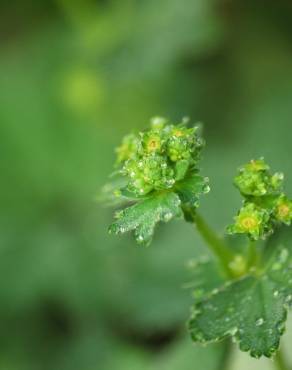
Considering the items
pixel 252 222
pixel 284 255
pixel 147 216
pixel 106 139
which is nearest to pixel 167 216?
pixel 147 216

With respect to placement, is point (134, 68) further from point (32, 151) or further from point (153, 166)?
point (153, 166)

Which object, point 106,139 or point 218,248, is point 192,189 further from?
point 106,139

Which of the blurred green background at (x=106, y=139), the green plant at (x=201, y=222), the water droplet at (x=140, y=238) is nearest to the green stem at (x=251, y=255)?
the green plant at (x=201, y=222)

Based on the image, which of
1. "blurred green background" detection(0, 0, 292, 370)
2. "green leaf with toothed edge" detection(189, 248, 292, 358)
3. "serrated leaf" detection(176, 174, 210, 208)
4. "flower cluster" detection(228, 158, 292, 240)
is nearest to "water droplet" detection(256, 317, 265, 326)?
"green leaf with toothed edge" detection(189, 248, 292, 358)

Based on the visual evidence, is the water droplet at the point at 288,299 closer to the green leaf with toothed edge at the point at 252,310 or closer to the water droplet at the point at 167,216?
the green leaf with toothed edge at the point at 252,310

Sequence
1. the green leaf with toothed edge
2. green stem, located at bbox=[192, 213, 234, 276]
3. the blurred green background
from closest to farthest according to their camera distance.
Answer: the green leaf with toothed edge → green stem, located at bbox=[192, 213, 234, 276] → the blurred green background

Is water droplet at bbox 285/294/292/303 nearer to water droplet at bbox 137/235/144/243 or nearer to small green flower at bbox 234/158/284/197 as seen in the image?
small green flower at bbox 234/158/284/197

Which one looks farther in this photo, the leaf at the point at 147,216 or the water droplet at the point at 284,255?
the water droplet at the point at 284,255
